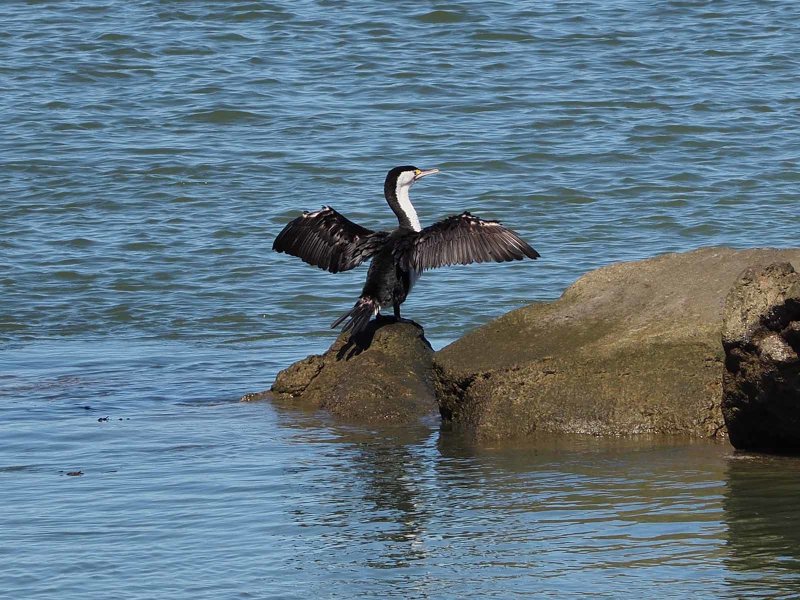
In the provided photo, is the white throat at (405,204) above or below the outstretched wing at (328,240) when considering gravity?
above

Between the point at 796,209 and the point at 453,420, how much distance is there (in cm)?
766

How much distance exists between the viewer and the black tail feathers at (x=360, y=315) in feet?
29.2

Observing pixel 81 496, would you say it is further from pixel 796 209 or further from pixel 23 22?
pixel 23 22

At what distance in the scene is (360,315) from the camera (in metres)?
8.95

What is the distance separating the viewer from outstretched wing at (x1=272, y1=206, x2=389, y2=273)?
950 centimetres

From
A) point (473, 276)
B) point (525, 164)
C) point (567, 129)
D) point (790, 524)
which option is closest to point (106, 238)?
point (473, 276)

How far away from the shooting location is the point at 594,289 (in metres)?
8.14

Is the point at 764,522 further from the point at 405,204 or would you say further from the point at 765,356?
the point at 405,204

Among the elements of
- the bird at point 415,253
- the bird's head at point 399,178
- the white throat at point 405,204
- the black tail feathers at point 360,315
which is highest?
the bird's head at point 399,178

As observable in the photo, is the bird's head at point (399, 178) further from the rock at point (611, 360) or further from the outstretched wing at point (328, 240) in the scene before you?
the rock at point (611, 360)

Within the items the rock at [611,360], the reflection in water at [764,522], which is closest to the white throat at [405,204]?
the rock at [611,360]

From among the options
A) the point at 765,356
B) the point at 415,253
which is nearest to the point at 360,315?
the point at 415,253

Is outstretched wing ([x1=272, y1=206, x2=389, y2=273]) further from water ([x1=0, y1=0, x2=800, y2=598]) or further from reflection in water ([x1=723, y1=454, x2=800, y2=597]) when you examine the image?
reflection in water ([x1=723, y1=454, x2=800, y2=597])

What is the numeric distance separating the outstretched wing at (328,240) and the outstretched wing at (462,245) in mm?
404
